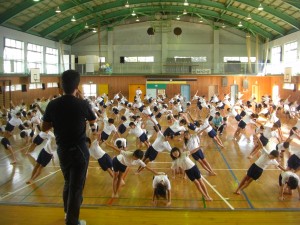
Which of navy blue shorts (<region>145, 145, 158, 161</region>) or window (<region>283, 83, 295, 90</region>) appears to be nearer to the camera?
navy blue shorts (<region>145, 145, 158, 161</region>)

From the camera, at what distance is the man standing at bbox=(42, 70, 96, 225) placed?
2.74 metres

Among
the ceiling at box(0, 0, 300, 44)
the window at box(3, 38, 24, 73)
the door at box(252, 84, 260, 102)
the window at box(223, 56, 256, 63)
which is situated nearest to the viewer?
the window at box(3, 38, 24, 73)

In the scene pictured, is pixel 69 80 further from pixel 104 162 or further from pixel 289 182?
pixel 289 182

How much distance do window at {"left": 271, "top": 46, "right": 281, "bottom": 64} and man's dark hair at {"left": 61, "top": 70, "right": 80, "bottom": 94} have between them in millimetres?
30106

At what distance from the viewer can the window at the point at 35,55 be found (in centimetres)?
2798

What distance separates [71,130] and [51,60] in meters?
32.0

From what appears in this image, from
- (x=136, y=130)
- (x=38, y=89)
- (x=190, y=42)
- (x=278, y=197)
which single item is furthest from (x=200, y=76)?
(x=278, y=197)

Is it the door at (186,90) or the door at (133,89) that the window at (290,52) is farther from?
the door at (133,89)

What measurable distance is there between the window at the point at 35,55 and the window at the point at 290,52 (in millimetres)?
21174

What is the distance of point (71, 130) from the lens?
108 inches

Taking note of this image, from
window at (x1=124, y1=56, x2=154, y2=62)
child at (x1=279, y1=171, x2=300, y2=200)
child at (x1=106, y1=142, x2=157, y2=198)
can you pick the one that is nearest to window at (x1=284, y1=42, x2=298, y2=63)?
window at (x1=124, y1=56, x2=154, y2=62)

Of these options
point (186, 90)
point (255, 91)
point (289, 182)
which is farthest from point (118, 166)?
point (255, 91)

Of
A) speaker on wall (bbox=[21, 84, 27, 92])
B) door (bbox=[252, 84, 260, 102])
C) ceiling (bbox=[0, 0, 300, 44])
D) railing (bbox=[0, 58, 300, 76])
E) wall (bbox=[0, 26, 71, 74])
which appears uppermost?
ceiling (bbox=[0, 0, 300, 44])

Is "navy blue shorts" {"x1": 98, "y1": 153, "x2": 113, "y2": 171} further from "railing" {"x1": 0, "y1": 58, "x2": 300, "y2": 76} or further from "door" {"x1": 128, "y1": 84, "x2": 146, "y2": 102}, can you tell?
"door" {"x1": 128, "y1": 84, "x2": 146, "y2": 102}
